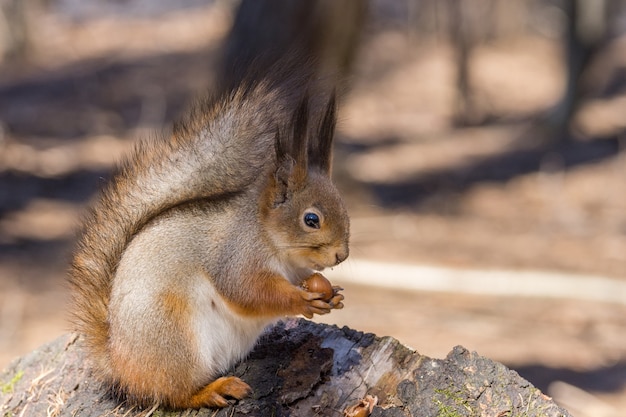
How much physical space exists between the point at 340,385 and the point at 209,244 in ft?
1.56

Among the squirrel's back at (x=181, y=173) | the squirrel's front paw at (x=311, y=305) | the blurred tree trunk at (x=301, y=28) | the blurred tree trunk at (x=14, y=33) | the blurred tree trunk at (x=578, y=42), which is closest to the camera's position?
the squirrel's front paw at (x=311, y=305)

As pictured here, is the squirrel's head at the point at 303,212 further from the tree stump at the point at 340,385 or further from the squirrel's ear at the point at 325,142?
the tree stump at the point at 340,385

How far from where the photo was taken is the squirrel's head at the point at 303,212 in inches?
84.2

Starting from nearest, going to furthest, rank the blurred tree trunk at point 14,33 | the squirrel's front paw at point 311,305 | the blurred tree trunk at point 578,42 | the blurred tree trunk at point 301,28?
1. the squirrel's front paw at point 311,305
2. the blurred tree trunk at point 301,28
3. the blurred tree trunk at point 578,42
4. the blurred tree trunk at point 14,33

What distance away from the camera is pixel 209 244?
2107mm

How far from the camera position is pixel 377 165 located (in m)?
8.48

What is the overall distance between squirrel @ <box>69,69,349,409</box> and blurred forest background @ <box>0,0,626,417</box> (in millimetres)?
748

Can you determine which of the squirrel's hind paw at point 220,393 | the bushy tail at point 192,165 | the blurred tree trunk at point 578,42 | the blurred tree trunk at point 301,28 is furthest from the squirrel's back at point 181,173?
the blurred tree trunk at point 578,42

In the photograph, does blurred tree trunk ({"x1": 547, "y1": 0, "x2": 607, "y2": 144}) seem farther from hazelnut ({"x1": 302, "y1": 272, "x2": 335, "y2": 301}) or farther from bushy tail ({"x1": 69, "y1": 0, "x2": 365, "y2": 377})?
hazelnut ({"x1": 302, "y1": 272, "x2": 335, "y2": 301})

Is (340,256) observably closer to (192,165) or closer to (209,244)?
(209,244)

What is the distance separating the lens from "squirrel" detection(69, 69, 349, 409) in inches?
80.8

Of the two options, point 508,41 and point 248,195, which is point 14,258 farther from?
point 508,41

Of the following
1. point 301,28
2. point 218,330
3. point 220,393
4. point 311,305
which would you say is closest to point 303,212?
point 311,305

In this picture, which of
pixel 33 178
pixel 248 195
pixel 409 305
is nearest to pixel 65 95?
pixel 33 178
